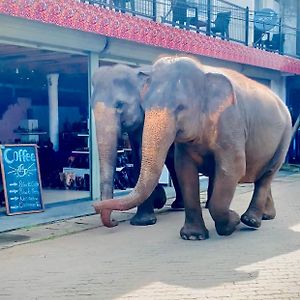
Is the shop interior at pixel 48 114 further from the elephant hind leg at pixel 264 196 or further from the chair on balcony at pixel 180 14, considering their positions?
the elephant hind leg at pixel 264 196

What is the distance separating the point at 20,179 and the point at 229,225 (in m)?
3.90

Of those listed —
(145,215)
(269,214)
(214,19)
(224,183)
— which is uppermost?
(214,19)

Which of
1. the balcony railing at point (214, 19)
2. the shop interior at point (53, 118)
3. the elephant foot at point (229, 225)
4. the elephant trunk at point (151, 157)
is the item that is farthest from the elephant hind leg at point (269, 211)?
the balcony railing at point (214, 19)

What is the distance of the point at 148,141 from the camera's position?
20.8ft

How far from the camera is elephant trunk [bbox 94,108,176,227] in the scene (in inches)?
248

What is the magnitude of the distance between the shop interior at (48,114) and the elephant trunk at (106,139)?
11.1 feet

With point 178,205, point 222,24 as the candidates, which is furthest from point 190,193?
point 222,24

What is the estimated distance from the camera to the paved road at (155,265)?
515cm

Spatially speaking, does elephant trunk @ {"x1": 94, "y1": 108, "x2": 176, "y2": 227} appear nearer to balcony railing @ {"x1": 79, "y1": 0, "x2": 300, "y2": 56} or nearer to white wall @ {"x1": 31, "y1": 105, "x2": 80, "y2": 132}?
balcony railing @ {"x1": 79, "y1": 0, "x2": 300, "y2": 56}

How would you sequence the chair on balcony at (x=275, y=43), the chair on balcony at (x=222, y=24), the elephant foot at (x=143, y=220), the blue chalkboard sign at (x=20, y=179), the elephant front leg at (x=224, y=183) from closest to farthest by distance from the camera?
the elephant front leg at (x=224, y=183) → the elephant foot at (x=143, y=220) → the blue chalkboard sign at (x=20, y=179) → the chair on balcony at (x=222, y=24) → the chair on balcony at (x=275, y=43)

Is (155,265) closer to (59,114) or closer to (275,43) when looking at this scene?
(59,114)

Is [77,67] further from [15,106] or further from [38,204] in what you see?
[38,204]

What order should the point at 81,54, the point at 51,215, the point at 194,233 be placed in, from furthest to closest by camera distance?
the point at 81,54, the point at 51,215, the point at 194,233

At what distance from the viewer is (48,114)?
14.3 metres
